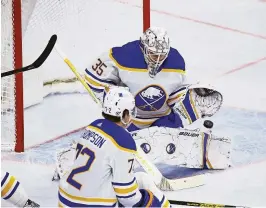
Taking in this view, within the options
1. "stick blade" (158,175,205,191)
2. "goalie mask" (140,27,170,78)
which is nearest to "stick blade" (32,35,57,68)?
"goalie mask" (140,27,170,78)

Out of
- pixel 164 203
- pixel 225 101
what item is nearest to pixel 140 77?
pixel 164 203

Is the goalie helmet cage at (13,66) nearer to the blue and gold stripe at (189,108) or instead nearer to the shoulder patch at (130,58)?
the shoulder patch at (130,58)

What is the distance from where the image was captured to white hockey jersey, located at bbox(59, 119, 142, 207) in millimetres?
3422

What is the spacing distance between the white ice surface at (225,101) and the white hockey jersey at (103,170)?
0.58m

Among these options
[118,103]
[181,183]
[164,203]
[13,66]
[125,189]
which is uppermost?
[118,103]

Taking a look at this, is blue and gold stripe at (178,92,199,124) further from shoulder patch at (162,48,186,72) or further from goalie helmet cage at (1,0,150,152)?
goalie helmet cage at (1,0,150,152)

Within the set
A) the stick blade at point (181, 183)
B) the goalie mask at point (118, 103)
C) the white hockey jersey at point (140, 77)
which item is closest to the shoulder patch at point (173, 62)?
the white hockey jersey at point (140, 77)

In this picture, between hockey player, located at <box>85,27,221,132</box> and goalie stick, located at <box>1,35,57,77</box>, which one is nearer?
goalie stick, located at <box>1,35,57,77</box>

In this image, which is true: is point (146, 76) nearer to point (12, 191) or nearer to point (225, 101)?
point (12, 191)

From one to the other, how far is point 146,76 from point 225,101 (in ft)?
3.74

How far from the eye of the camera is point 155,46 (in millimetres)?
4164

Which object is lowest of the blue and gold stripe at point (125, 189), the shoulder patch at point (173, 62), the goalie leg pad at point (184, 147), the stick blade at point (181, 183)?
the stick blade at point (181, 183)

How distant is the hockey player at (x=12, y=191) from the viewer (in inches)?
143

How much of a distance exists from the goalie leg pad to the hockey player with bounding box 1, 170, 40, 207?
30.8 inches
